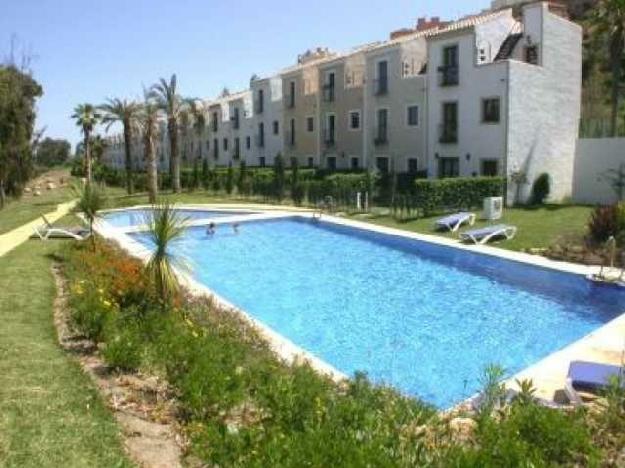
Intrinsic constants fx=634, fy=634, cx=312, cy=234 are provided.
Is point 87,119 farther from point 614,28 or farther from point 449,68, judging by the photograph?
point 614,28

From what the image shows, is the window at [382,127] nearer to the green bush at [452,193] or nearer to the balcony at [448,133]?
the balcony at [448,133]

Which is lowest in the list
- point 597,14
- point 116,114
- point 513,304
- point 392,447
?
point 513,304

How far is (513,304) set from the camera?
47.7ft

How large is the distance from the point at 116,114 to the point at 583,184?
1294 inches

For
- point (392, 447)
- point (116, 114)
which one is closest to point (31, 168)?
point (116, 114)

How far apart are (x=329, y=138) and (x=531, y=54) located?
1588 centimetres

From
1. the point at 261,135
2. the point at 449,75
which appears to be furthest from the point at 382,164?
the point at 261,135

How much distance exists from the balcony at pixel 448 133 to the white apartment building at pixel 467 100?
0.05 meters

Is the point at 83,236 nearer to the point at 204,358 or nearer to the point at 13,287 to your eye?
the point at 13,287

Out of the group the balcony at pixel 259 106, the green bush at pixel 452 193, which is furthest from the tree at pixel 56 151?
the green bush at pixel 452 193

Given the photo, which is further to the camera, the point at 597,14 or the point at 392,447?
the point at 597,14

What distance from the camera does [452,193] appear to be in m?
26.2

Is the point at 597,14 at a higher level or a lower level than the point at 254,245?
higher

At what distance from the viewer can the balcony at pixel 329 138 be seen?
1682 inches
